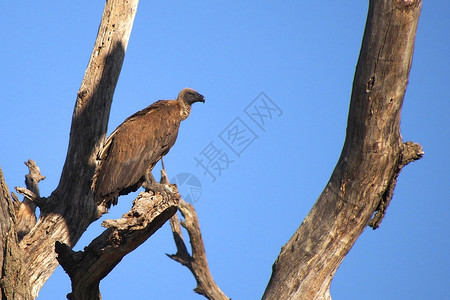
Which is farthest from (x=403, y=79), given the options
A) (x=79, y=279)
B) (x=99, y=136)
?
(x=99, y=136)

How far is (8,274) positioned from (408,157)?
3.79 meters

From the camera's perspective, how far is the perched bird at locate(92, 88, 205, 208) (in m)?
7.05

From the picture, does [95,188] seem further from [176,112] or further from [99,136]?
[176,112]

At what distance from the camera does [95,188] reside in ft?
23.4

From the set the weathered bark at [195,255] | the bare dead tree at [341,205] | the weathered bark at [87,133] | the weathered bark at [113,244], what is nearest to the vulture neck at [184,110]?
the weathered bark at [87,133]

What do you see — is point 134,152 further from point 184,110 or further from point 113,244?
point 113,244

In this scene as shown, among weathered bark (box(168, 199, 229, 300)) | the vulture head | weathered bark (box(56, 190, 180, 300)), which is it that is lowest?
weathered bark (box(56, 190, 180, 300))

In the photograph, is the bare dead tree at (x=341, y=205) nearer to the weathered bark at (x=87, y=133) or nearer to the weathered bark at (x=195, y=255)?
the weathered bark at (x=87, y=133)

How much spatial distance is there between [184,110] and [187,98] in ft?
0.64

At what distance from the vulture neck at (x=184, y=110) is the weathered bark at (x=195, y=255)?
1.54 m

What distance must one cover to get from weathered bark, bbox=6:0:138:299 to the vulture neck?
1040 millimetres

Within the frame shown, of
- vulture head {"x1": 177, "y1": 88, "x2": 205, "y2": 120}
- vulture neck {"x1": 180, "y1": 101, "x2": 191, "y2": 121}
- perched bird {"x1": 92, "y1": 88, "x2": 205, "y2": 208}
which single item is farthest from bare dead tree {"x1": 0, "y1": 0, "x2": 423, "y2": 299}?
vulture head {"x1": 177, "y1": 88, "x2": 205, "y2": 120}

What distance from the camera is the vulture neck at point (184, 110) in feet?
27.0

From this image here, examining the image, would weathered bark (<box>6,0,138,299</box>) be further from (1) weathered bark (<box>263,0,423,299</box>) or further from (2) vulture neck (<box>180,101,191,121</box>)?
(1) weathered bark (<box>263,0,423,299</box>)
